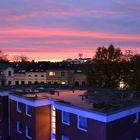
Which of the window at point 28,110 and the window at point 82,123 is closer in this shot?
the window at point 82,123

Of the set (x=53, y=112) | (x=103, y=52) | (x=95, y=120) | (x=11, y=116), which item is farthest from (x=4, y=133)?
(x=103, y=52)

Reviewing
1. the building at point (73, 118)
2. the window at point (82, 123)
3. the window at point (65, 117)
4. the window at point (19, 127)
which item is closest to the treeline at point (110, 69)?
the building at point (73, 118)

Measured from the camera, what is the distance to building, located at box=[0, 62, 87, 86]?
273 ft

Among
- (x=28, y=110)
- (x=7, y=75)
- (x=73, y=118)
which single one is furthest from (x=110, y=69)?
(x=7, y=75)

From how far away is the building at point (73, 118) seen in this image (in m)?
22.8

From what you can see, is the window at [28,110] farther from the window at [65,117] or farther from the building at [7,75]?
the building at [7,75]

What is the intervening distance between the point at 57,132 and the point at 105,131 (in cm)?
631

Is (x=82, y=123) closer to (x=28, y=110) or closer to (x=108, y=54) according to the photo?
(x=28, y=110)

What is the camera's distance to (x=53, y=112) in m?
29.1

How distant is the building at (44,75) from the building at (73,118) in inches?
1954

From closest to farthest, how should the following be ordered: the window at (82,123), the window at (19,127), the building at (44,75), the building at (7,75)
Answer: the window at (82,123) < the window at (19,127) < the building at (7,75) < the building at (44,75)

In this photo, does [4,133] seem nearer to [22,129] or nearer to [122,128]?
[22,129]


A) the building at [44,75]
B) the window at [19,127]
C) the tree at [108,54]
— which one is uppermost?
the tree at [108,54]

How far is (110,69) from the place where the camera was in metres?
57.7
